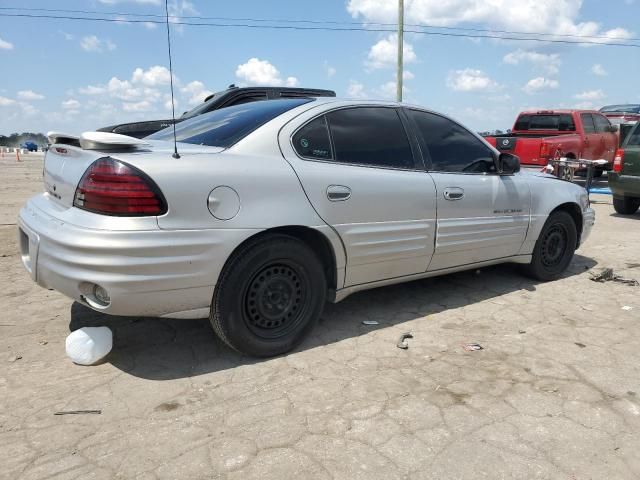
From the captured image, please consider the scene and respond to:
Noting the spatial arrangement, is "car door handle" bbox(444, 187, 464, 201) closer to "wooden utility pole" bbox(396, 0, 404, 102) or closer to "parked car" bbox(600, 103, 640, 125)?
"parked car" bbox(600, 103, 640, 125)

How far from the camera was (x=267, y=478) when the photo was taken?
2.07 metres

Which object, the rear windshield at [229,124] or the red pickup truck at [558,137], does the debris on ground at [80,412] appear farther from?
the red pickup truck at [558,137]

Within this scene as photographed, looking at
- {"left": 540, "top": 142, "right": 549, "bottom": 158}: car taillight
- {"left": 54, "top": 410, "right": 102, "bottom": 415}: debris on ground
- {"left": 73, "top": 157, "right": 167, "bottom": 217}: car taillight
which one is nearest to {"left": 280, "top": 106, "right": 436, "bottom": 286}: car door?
{"left": 73, "top": 157, "right": 167, "bottom": 217}: car taillight

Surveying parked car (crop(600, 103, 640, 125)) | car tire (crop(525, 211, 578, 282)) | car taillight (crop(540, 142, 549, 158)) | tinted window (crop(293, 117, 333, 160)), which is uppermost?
parked car (crop(600, 103, 640, 125))

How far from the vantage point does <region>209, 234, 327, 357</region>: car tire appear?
287 cm

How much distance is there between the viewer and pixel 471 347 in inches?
133

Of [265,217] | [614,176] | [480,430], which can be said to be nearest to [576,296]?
[480,430]

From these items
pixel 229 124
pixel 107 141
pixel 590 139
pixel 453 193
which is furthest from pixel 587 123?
pixel 107 141

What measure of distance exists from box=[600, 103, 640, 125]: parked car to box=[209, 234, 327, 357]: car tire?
16.3 metres

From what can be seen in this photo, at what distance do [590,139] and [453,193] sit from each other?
382 inches

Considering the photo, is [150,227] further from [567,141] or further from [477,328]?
[567,141]

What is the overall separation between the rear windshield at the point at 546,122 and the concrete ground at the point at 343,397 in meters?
9.05

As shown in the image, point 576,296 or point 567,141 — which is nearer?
point 576,296

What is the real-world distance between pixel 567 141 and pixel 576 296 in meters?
7.76
